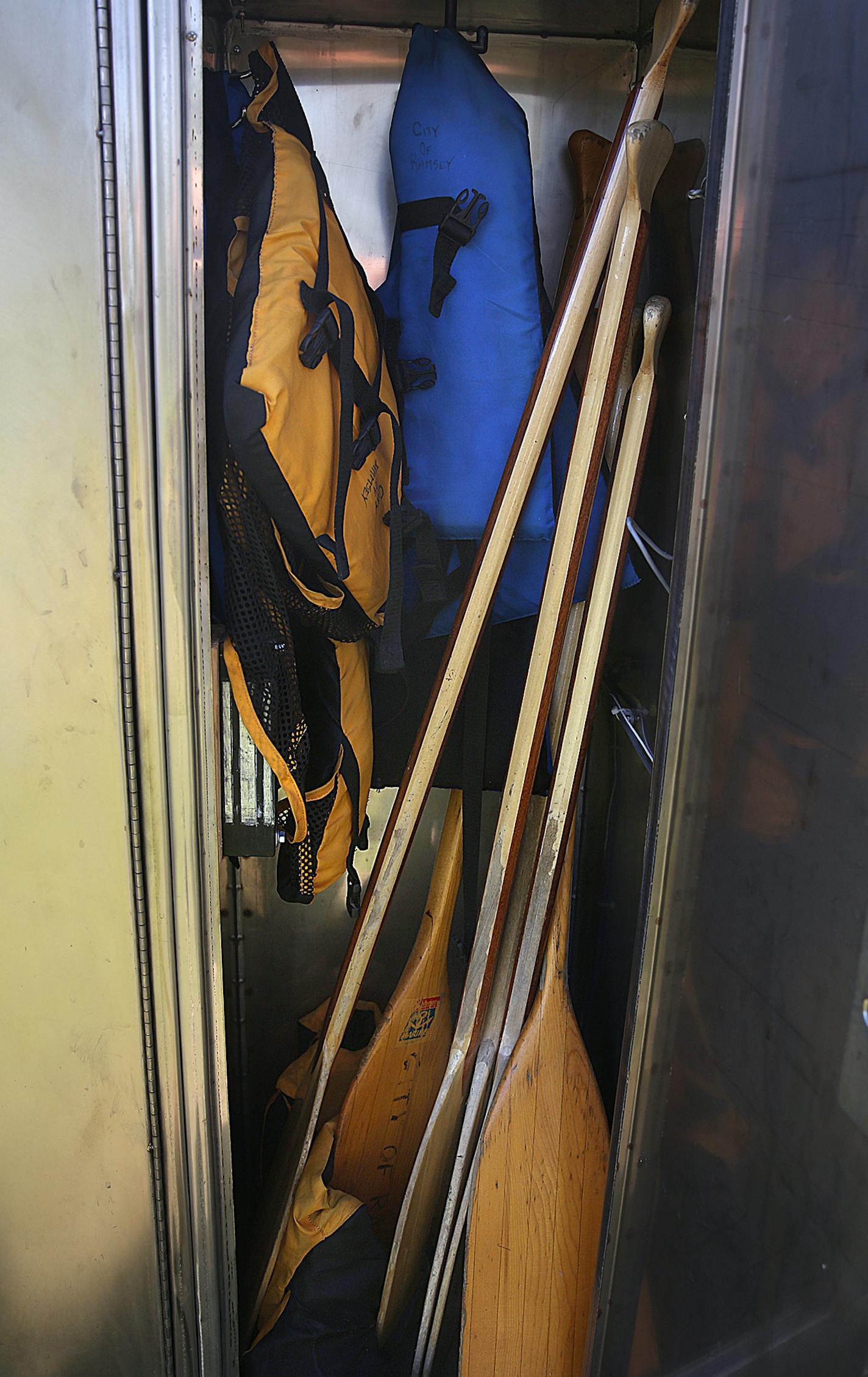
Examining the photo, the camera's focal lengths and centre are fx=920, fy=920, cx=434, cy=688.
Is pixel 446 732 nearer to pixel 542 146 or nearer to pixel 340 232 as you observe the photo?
pixel 340 232

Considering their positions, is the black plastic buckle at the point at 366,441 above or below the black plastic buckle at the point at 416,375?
below

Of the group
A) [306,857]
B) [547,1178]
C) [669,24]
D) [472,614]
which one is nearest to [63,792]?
[306,857]

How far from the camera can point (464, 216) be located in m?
1.30

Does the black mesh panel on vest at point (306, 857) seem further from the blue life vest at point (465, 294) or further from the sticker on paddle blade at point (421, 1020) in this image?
the blue life vest at point (465, 294)

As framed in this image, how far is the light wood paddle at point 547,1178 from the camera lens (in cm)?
129

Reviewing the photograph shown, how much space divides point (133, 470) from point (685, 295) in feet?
2.87

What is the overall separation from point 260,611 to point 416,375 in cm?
45

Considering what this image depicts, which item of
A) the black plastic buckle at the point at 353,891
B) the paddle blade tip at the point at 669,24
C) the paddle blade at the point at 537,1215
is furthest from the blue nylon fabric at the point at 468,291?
the paddle blade at the point at 537,1215

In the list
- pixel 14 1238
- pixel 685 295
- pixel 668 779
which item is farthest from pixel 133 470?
pixel 14 1238

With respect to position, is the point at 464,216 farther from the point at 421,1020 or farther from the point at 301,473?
the point at 421,1020

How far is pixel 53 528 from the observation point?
100 cm

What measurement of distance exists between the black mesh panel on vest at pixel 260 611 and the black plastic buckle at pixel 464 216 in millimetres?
487

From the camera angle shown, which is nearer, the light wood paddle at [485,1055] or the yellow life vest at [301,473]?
the yellow life vest at [301,473]

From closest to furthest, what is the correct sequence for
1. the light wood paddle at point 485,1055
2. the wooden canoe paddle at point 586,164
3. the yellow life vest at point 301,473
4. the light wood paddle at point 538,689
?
the yellow life vest at point 301,473 → the light wood paddle at point 538,689 → the light wood paddle at point 485,1055 → the wooden canoe paddle at point 586,164
